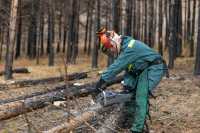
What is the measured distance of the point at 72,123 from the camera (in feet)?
28.5

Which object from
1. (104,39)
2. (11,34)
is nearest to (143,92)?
(104,39)

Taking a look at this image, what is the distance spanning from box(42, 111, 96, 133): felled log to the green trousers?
860mm

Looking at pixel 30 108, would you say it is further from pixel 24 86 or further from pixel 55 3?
pixel 55 3

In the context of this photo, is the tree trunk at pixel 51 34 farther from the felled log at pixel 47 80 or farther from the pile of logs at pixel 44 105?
the pile of logs at pixel 44 105

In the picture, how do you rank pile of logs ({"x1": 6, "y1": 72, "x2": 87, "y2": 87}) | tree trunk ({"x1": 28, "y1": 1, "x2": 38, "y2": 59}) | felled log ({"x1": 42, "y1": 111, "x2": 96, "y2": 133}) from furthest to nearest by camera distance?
tree trunk ({"x1": 28, "y1": 1, "x2": 38, "y2": 59}) < pile of logs ({"x1": 6, "y1": 72, "x2": 87, "y2": 87}) < felled log ({"x1": 42, "y1": 111, "x2": 96, "y2": 133})

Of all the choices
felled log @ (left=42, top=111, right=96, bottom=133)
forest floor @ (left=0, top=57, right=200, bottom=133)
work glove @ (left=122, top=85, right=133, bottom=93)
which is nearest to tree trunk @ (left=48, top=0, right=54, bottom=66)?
forest floor @ (left=0, top=57, right=200, bottom=133)

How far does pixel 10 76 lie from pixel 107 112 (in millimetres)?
13784

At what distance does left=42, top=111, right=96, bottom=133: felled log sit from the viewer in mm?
8320

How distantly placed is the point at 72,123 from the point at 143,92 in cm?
173

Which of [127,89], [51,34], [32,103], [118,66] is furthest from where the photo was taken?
[51,34]

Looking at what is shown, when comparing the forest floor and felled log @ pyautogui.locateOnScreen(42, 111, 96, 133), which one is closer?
felled log @ pyautogui.locateOnScreen(42, 111, 96, 133)

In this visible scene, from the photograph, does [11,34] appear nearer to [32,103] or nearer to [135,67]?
[32,103]

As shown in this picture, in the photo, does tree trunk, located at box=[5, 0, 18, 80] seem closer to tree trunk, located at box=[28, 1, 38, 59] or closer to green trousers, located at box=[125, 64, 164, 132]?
green trousers, located at box=[125, 64, 164, 132]

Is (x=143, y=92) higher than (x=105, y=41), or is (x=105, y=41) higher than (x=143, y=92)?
(x=105, y=41)
